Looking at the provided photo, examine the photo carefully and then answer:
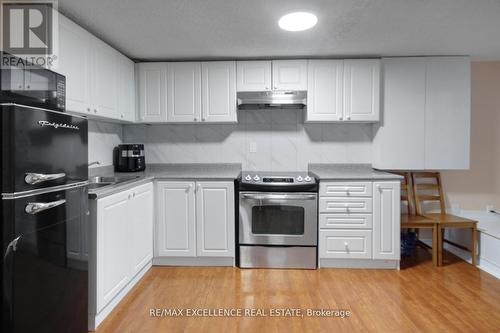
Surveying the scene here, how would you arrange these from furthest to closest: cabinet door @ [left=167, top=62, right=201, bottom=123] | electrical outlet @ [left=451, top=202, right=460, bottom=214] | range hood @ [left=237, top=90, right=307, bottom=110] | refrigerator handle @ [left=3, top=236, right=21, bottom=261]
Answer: electrical outlet @ [left=451, top=202, right=460, bottom=214], cabinet door @ [left=167, top=62, right=201, bottom=123], range hood @ [left=237, top=90, right=307, bottom=110], refrigerator handle @ [left=3, top=236, right=21, bottom=261]

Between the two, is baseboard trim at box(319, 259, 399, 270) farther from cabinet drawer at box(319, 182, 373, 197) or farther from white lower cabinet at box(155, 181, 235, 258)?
white lower cabinet at box(155, 181, 235, 258)

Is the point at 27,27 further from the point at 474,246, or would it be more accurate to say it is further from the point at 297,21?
the point at 474,246

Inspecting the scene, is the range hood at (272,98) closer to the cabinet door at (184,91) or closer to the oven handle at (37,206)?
the cabinet door at (184,91)

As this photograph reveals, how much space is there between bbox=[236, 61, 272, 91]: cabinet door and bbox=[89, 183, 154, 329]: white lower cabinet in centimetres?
137

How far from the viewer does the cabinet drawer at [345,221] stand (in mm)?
2703

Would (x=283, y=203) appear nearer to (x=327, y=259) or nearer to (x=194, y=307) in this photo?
(x=327, y=259)

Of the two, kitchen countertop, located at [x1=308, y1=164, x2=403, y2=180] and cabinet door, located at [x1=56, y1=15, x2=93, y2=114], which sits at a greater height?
cabinet door, located at [x1=56, y1=15, x2=93, y2=114]

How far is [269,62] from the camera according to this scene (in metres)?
2.99

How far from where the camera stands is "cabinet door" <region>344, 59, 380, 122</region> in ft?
9.64

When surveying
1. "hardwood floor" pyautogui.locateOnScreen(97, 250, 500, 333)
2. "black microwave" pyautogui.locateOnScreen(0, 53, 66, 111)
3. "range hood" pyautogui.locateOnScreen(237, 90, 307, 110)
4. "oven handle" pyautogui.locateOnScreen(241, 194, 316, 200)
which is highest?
"range hood" pyautogui.locateOnScreen(237, 90, 307, 110)

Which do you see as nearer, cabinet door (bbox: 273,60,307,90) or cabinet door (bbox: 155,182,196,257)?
cabinet door (bbox: 155,182,196,257)

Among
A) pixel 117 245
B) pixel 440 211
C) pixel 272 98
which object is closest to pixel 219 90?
pixel 272 98

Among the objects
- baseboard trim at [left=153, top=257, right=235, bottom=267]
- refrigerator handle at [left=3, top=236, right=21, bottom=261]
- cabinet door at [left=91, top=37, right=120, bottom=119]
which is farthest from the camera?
baseboard trim at [left=153, top=257, right=235, bottom=267]

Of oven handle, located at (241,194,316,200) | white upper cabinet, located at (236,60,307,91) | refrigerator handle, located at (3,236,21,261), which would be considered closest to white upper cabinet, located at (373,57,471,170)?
white upper cabinet, located at (236,60,307,91)
